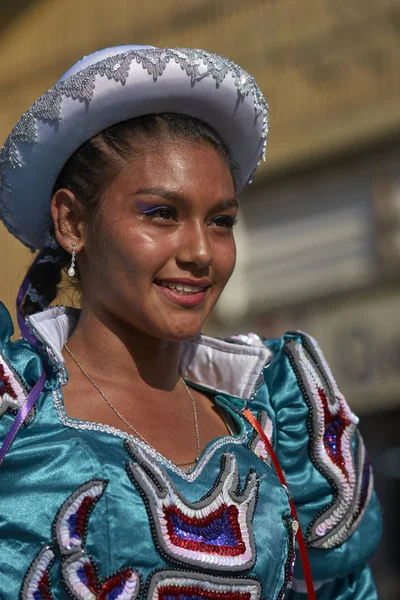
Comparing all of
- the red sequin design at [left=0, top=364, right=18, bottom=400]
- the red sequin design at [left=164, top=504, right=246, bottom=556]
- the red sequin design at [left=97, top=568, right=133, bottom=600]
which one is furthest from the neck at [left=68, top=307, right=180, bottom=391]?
A: the red sequin design at [left=97, top=568, right=133, bottom=600]

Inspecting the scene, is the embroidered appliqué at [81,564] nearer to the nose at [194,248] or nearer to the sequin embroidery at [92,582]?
the sequin embroidery at [92,582]

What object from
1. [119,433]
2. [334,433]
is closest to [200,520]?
[119,433]

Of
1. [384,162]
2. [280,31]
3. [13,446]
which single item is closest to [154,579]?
[13,446]

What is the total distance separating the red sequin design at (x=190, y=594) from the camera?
1713 mm

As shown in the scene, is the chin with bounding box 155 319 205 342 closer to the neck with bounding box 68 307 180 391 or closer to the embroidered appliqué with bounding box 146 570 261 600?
the neck with bounding box 68 307 180 391

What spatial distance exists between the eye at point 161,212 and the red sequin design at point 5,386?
16.3 inches

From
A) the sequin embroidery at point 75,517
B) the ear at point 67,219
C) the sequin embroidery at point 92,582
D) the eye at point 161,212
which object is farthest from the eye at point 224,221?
the sequin embroidery at point 92,582

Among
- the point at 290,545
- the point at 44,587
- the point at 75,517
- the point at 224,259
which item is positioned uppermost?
the point at 224,259

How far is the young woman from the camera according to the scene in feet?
5.65

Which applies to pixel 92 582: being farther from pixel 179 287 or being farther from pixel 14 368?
pixel 179 287

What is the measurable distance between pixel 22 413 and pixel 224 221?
59 cm

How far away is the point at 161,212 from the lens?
1.90 m

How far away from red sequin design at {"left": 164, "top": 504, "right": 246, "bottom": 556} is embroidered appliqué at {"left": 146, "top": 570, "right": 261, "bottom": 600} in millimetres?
49

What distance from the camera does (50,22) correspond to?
29.3 ft
